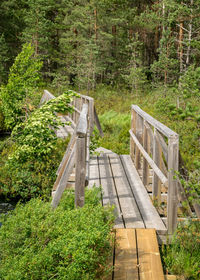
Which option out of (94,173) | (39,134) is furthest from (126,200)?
(39,134)

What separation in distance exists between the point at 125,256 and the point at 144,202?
1.47 meters

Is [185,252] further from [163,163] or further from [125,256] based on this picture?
[163,163]

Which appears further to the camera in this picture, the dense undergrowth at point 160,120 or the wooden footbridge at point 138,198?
the dense undergrowth at point 160,120

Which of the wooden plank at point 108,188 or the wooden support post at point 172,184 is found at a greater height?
the wooden support post at point 172,184

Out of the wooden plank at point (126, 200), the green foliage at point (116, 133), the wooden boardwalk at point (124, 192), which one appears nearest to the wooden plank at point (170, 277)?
the wooden boardwalk at point (124, 192)

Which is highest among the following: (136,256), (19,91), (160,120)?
(19,91)

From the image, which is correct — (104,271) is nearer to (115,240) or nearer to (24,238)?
(115,240)

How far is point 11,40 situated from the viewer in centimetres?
2908

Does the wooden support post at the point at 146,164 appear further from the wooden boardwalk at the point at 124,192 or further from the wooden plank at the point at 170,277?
the wooden plank at the point at 170,277

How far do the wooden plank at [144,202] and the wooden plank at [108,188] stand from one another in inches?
13.0

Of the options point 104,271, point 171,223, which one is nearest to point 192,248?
point 171,223

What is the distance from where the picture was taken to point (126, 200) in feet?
15.3

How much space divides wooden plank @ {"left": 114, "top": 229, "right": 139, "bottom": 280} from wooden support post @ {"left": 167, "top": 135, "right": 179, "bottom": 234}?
0.49 metres

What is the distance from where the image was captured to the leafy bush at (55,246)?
2.49 m
